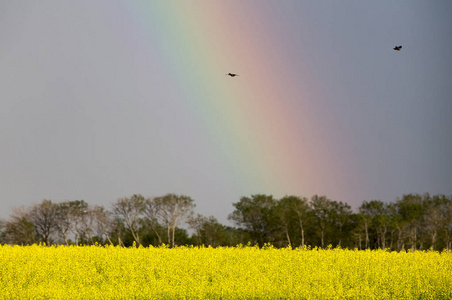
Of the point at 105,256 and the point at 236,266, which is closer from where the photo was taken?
the point at 236,266

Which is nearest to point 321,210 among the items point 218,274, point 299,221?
point 299,221

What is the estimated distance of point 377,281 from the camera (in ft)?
65.0

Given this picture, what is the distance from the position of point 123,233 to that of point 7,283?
2232 inches

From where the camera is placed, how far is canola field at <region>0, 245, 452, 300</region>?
17266mm

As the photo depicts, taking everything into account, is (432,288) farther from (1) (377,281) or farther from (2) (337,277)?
(2) (337,277)

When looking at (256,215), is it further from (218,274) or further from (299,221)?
(218,274)

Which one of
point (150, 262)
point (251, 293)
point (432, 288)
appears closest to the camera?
point (251, 293)

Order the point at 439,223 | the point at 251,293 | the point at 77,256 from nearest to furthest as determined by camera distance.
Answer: the point at 251,293, the point at 77,256, the point at 439,223

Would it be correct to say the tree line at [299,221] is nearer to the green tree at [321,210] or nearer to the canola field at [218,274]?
the green tree at [321,210]

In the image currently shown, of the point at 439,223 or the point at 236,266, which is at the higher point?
the point at 439,223

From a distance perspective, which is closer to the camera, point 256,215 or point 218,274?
point 218,274

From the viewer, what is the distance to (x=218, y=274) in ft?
67.1

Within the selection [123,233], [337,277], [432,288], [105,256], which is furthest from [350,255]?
[123,233]

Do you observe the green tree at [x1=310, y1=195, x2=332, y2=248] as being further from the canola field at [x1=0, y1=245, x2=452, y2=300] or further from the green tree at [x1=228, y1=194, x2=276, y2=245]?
the canola field at [x1=0, y1=245, x2=452, y2=300]
